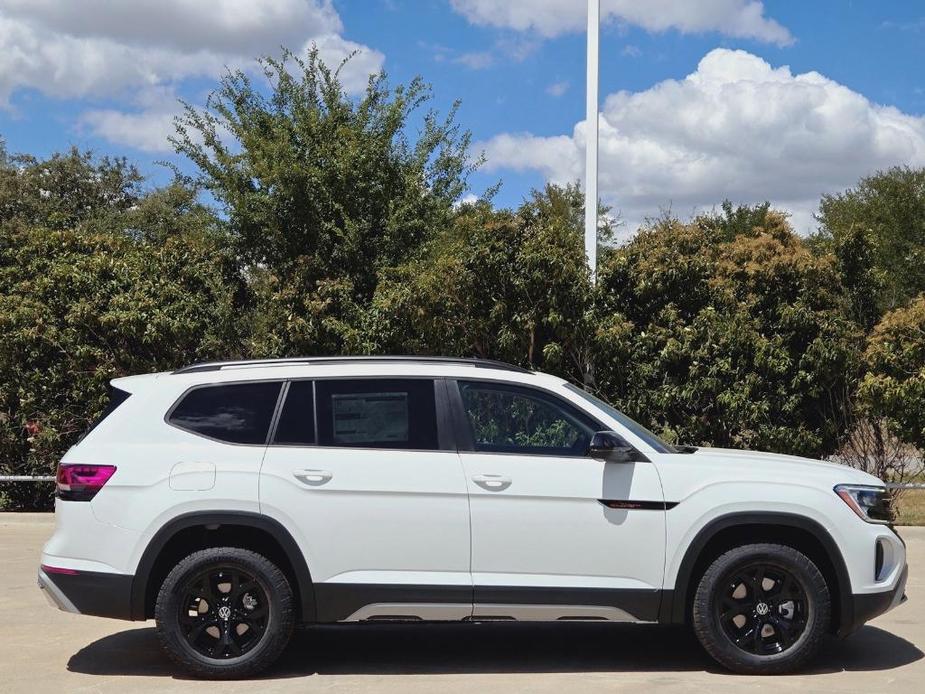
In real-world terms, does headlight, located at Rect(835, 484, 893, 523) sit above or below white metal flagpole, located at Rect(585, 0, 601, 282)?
below

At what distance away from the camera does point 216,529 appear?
6.19 m

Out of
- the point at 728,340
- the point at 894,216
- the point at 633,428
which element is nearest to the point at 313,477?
the point at 633,428

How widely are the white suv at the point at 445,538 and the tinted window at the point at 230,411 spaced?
1.6 inches

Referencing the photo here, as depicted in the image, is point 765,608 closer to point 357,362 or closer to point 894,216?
point 357,362

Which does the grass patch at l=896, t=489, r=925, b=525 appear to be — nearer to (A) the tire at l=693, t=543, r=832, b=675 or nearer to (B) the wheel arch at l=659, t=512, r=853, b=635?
(B) the wheel arch at l=659, t=512, r=853, b=635

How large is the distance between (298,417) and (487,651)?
1.99 meters

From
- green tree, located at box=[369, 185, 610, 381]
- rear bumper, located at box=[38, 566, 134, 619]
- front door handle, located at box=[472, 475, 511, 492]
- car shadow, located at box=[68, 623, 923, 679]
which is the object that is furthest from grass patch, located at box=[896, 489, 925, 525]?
rear bumper, located at box=[38, 566, 134, 619]

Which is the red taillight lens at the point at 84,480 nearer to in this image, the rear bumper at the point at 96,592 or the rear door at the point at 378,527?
the rear bumper at the point at 96,592

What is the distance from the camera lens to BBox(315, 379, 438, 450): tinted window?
20.4 ft

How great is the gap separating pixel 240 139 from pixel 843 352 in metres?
8.35

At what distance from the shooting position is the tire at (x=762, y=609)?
19.8ft

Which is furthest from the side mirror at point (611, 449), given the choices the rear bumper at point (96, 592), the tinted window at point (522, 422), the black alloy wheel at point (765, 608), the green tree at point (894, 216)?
the green tree at point (894, 216)

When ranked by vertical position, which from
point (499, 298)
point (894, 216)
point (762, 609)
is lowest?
point (762, 609)

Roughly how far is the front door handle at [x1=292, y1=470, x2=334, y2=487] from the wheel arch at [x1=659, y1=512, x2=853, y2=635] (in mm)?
2026
